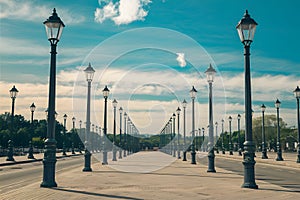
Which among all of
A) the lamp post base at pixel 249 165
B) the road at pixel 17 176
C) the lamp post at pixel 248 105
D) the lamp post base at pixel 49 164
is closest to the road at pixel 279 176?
the lamp post base at pixel 249 165

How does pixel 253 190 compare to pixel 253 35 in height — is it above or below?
below

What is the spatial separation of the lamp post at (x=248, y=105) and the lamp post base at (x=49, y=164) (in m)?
7.26

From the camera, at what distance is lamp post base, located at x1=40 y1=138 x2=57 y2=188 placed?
1577cm

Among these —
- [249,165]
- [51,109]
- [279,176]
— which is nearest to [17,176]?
[51,109]

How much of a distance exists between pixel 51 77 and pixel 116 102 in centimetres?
3143

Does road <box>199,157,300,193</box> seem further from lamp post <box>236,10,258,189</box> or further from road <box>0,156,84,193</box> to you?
road <box>0,156,84,193</box>

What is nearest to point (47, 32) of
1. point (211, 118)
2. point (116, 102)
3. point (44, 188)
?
point (44, 188)

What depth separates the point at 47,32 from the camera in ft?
55.6

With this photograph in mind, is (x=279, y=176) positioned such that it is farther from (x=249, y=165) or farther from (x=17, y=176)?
(x=17, y=176)

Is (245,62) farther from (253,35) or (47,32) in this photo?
(47,32)

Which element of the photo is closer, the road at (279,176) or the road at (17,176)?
the road at (17,176)

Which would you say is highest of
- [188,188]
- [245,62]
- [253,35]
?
[253,35]

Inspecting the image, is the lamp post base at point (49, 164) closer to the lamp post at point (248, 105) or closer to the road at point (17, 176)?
the road at point (17, 176)

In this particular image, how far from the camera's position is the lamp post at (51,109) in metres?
15.9
